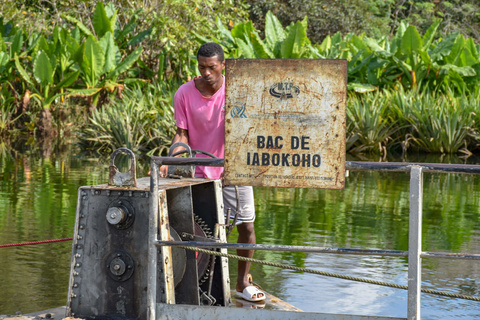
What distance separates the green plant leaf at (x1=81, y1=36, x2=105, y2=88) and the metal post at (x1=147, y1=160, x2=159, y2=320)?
1520cm

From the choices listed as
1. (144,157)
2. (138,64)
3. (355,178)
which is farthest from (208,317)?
(138,64)

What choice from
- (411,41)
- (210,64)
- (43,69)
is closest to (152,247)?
(210,64)

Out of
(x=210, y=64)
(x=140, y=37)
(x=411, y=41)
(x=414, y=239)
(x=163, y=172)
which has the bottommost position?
(x=414, y=239)

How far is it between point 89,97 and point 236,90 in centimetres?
1644

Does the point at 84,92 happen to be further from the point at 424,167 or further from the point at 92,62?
the point at 424,167

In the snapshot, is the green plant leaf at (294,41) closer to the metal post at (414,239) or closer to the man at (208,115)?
the man at (208,115)

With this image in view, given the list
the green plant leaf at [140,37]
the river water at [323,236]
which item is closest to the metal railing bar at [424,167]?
the river water at [323,236]

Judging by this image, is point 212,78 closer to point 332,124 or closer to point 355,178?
point 332,124

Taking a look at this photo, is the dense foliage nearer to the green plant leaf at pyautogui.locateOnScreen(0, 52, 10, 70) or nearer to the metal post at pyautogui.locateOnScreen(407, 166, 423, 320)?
the green plant leaf at pyautogui.locateOnScreen(0, 52, 10, 70)

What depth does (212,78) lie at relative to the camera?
16.0ft

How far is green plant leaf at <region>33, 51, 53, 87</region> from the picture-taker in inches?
737

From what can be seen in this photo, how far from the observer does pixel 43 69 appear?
18.9 m

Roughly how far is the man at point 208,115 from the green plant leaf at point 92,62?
13.9 m

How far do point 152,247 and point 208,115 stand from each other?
1.39m
